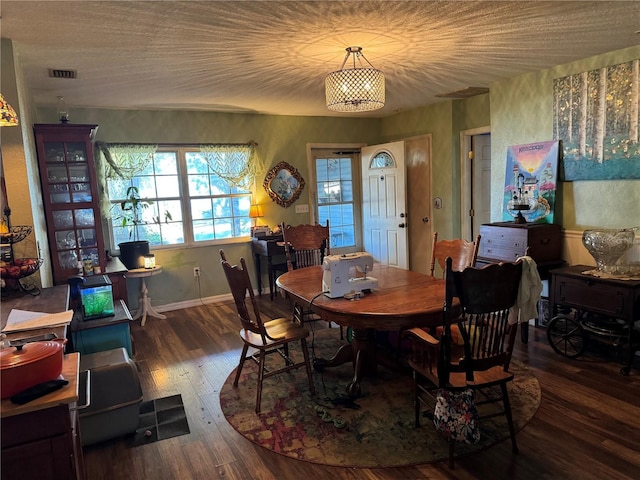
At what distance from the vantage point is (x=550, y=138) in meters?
3.83

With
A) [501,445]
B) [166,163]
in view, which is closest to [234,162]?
[166,163]

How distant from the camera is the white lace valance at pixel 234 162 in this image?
5293 mm

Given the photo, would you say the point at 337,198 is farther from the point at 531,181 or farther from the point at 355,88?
the point at 355,88

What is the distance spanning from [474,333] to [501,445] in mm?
661

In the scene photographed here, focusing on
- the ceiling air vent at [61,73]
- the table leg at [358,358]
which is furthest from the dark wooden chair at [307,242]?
the ceiling air vent at [61,73]

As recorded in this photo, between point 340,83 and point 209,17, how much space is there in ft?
3.02

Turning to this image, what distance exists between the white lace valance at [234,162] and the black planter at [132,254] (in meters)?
1.34

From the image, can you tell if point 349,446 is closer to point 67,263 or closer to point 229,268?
point 229,268

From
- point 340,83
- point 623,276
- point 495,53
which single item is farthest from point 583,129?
point 340,83

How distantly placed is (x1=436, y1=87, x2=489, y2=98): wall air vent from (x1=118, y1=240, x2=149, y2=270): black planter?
3760 millimetres

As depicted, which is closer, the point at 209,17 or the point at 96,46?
the point at 209,17

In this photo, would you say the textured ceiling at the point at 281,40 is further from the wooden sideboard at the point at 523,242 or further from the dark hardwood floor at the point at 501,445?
the dark hardwood floor at the point at 501,445

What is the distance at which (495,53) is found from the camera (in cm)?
323

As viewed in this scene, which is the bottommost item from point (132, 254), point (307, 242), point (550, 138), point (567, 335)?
point (567, 335)
